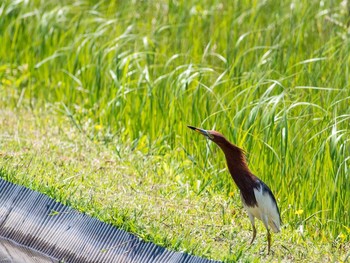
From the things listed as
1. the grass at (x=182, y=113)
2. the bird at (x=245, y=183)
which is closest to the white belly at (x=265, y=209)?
the bird at (x=245, y=183)

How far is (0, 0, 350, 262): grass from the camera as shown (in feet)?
17.7

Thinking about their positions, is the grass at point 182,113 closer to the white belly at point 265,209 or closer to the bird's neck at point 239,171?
the white belly at point 265,209

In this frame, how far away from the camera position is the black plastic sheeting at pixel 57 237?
4.88 m

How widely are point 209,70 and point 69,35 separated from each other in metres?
1.81

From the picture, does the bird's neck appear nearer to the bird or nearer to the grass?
the bird

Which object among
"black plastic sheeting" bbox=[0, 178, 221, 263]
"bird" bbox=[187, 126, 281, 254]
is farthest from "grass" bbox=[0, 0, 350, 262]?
"bird" bbox=[187, 126, 281, 254]

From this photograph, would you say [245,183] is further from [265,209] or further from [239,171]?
[265,209]

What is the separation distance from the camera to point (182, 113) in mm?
6480

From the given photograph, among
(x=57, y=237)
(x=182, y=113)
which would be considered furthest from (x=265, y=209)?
(x=182, y=113)

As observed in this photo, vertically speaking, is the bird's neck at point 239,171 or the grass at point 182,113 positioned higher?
the bird's neck at point 239,171

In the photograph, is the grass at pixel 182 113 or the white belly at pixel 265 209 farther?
the grass at pixel 182 113

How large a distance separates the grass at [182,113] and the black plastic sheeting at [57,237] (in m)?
0.11

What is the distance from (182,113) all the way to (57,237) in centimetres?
166

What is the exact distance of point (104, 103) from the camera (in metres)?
7.12
